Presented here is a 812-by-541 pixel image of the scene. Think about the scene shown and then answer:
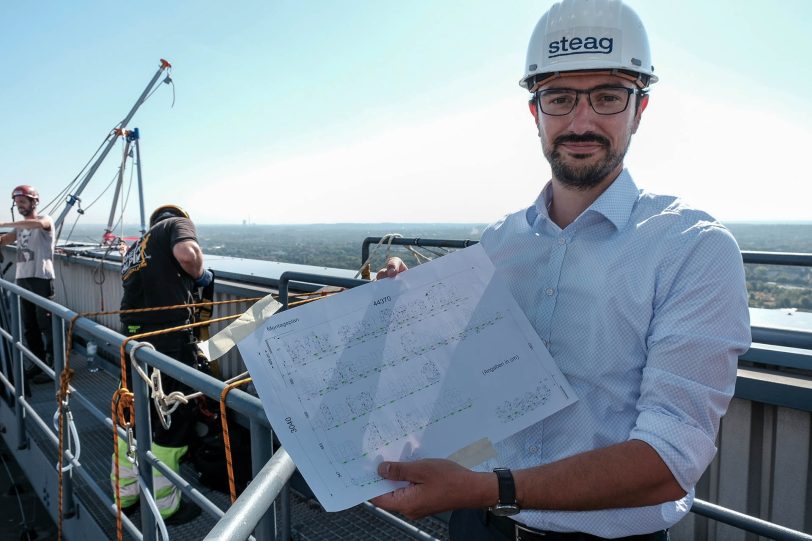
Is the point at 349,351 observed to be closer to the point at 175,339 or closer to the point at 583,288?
the point at 583,288

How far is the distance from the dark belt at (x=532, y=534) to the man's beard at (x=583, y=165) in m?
0.84

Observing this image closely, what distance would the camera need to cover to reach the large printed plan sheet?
1109 mm

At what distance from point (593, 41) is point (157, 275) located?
137 inches

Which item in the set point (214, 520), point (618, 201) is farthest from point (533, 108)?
A: point (214, 520)

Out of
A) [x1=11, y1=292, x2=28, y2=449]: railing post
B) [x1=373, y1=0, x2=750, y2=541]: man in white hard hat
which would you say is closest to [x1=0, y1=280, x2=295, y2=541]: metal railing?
[x1=373, y1=0, x2=750, y2=541]: man in white hard hat

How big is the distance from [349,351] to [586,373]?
538mm

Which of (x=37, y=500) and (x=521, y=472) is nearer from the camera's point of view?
(x=521, y=472)

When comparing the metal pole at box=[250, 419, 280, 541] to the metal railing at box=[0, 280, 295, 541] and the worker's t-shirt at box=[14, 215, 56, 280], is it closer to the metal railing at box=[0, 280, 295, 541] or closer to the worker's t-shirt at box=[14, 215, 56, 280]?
the metal railing at box=[0, 280, 295, 541]

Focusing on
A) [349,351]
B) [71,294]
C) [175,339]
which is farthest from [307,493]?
[71,294]

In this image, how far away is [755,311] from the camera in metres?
2.61

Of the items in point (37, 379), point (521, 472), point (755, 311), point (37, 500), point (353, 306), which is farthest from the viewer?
point (37, 379)

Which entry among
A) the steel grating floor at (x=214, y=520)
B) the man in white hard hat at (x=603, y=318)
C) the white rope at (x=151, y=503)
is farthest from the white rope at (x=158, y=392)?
the man in white hard hat at (x=603, y=318)

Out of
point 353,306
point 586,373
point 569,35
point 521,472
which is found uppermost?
point 569,35

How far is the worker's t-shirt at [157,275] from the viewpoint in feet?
12.6
